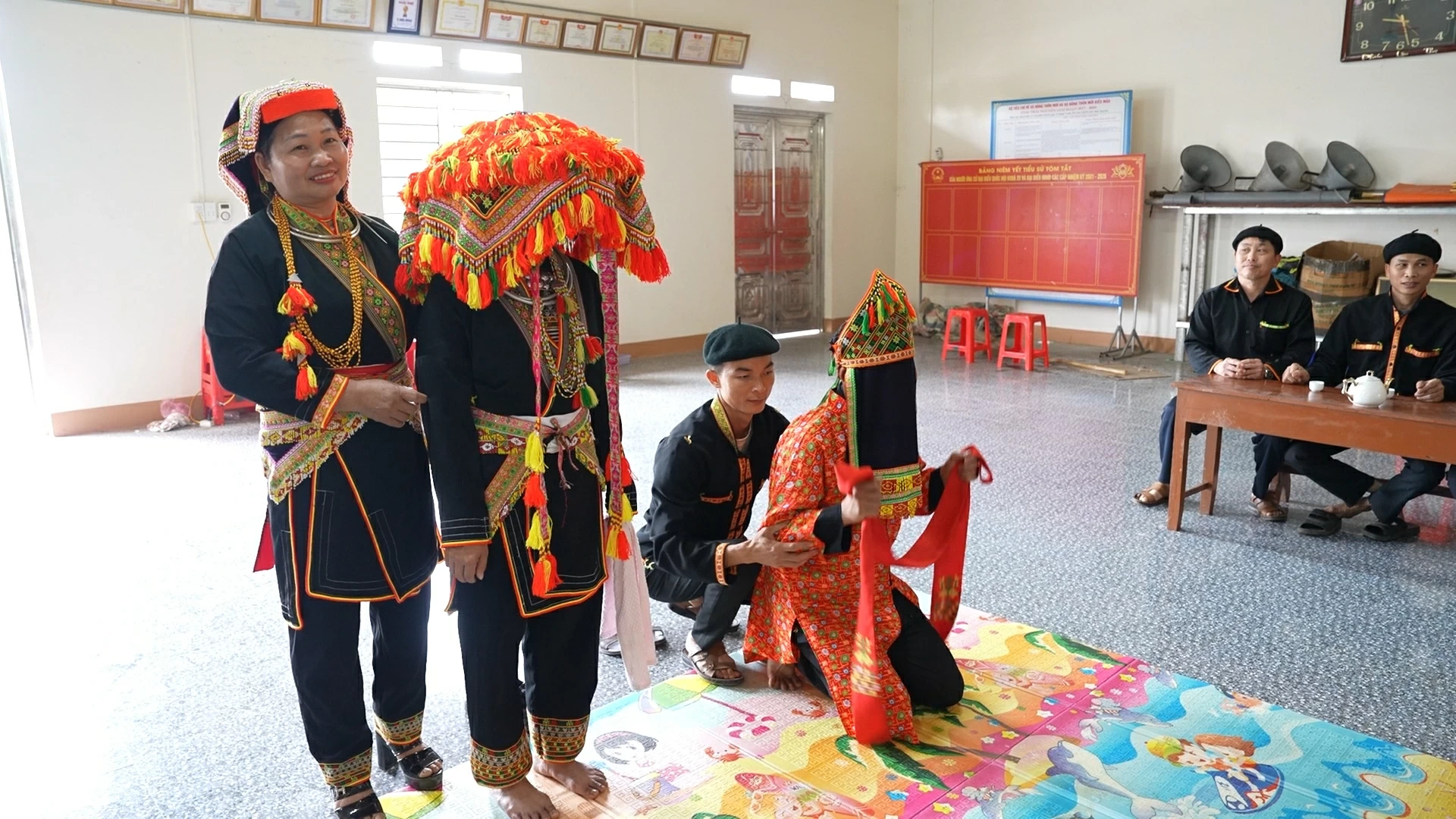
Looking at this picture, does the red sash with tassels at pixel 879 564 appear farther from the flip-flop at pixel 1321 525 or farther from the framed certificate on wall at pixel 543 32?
the framed certificate on wall at pixel 543 32

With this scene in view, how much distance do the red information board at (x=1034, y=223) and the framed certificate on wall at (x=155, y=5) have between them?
21.0 ft

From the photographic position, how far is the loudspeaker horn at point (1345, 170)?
693 centimetres

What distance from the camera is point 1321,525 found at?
12.6 feet

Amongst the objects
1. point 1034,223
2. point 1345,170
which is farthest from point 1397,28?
point 1034,223

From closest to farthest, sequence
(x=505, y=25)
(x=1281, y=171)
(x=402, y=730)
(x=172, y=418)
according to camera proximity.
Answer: (x=402, y=730) < (x=172, y=418) < (x=505, y=25) < (x=1281, y=171)

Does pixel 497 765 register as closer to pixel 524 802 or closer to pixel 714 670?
pixel 524 802

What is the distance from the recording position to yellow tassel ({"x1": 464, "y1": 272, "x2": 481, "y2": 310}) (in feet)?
5.76

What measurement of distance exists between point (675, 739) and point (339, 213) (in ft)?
4.59

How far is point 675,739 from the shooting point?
236 cm

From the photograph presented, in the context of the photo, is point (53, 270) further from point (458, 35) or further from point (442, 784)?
point (442, 784)

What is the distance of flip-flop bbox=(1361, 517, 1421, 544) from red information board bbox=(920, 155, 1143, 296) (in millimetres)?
4719

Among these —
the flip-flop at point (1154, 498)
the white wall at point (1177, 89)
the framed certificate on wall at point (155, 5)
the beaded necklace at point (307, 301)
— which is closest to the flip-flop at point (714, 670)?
the beaded necklace at point (307, 301)

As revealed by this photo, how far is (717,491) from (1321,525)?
8.82 ft

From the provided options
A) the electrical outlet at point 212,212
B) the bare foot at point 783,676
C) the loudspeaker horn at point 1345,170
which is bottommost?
the bare foot at point 783,676
